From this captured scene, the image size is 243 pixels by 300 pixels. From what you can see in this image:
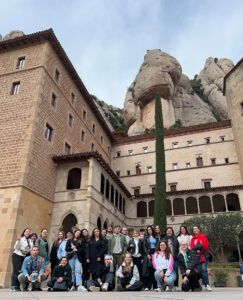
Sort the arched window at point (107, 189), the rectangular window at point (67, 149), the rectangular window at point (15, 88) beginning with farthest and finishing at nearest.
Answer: the arched window at point (107, 189), the rectangular window at point (67, 149), the rectangular window at point (15, 88)

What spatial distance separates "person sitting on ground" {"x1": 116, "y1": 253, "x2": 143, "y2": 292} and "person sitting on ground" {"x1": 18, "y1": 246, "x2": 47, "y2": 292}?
233cm

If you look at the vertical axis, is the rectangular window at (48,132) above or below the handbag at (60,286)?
above

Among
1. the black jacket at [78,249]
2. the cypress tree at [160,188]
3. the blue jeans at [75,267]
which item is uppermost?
the cypress tree at [160,188]

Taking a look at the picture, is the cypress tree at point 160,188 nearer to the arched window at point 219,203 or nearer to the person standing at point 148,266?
the arched window at point 219,203

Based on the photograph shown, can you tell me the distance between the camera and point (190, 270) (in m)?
6.46

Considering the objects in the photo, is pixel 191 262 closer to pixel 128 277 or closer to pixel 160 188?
pixel 128 277

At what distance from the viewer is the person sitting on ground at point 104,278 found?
7.12 meters

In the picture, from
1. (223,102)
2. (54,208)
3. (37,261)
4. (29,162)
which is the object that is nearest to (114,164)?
(54,208)

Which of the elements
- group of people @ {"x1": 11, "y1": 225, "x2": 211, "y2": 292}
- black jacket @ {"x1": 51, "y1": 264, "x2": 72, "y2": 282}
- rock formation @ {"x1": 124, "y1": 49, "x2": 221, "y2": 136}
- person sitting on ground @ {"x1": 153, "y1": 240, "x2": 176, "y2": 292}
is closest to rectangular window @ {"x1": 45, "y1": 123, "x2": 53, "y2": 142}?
group of people @ {"x1": 11, "y1": 225, "x2": 211, "y2": 292}

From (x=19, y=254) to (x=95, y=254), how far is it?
2378 mm

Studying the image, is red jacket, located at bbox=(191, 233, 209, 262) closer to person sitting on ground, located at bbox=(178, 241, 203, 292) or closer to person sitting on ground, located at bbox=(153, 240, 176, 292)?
person sitting on ground, located at bbox=(178, 241, 203, 292)

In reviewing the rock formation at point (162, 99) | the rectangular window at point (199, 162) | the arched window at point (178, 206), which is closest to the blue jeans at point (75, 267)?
the arched window at point (178, 206)

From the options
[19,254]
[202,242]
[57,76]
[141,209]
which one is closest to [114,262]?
[202,242]

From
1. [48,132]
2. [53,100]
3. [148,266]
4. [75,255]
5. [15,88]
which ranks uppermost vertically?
[15,88]
